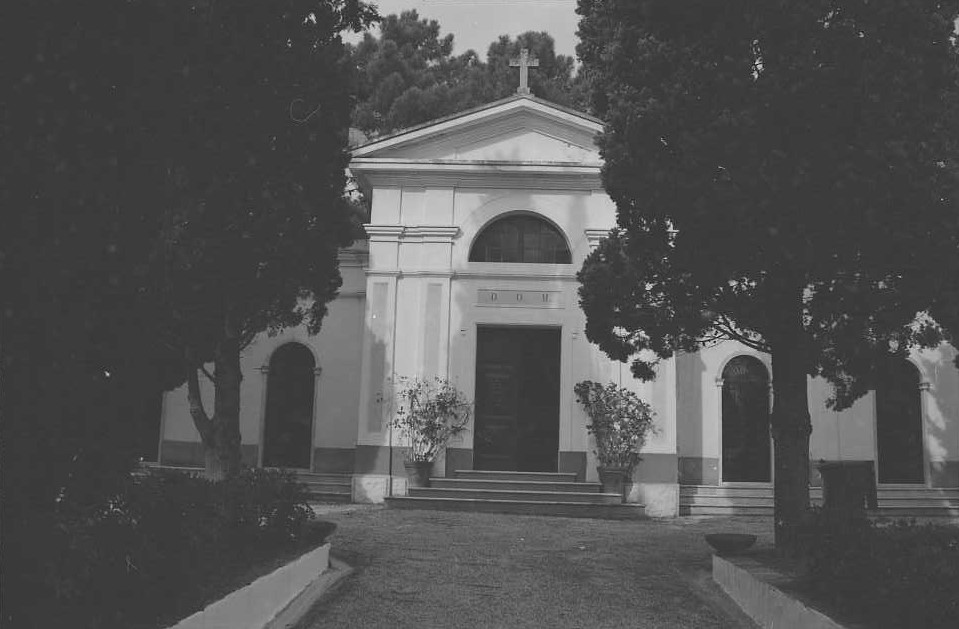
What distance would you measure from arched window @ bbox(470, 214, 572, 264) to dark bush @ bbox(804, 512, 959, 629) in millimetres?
9606

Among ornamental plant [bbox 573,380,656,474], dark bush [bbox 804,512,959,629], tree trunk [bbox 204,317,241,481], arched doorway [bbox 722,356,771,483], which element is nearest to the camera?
dark bush [bbox 804,512,959,629]

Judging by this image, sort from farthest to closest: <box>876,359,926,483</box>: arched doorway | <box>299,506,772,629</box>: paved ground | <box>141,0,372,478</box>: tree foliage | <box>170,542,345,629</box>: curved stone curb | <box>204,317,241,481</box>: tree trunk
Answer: <box>876,359,926,483</box>: arched doorway
<box>204,317,241,481</box>: tree trunk
<box>141,0,372,478</box>: tree foliage
<box>299,506,772,629</box>: paved ground
<box>170,542,345,629</box>: curved stone curb

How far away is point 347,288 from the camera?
1708 cm

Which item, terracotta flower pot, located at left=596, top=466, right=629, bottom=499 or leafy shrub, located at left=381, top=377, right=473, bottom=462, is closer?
terracotta flower pot, located at left=596, top=466, right=629, bottom=499

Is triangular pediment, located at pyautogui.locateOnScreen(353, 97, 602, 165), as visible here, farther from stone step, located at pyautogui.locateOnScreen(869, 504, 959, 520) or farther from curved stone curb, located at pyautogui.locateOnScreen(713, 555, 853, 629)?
curved stone curb, located at pyautogui.locateOnScreen(713, 555, 853, 629)

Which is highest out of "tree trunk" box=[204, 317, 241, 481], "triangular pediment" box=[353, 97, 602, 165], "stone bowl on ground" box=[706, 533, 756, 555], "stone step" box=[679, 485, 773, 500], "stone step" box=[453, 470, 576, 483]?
"triangular pediment" box=[353, 97, 602, 165]

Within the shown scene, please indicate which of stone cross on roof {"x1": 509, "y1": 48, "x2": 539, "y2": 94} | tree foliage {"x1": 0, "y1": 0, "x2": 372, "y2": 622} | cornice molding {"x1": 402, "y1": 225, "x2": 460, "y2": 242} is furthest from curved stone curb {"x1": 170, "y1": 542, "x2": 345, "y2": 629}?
stone cross on roof {"x1": 509, "y1": 48, "x2": 539, "y2": 94}

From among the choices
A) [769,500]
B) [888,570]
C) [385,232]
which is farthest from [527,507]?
[888,570]

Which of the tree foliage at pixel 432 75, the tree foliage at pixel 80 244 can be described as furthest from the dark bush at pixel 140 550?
the tree foliage at pixel 432 75

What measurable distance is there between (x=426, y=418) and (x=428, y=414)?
0.07 m

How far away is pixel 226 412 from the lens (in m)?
9.87

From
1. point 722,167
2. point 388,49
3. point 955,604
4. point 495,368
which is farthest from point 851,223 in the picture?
point 388,49

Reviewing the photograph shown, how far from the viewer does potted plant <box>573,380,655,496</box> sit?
14.3 metres

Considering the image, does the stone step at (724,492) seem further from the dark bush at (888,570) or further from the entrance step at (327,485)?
the dark bush at (888,570)
